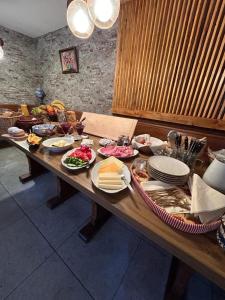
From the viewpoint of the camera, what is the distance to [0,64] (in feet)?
10.1

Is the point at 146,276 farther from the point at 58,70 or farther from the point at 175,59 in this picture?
the point at 58,70

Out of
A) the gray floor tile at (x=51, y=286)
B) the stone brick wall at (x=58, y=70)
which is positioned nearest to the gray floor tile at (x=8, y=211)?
the gray floor tile at (x=51, y=286)

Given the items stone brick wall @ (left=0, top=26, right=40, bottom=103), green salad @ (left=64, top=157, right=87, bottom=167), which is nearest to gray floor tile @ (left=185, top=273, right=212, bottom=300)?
green salad @ (left=64, top=157, right=87, bottom=167)

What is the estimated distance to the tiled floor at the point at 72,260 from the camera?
84 cm

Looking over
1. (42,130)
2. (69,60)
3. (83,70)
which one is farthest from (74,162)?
(69,60)

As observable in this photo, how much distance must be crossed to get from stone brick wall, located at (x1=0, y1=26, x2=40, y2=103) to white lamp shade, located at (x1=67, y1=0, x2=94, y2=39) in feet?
10.4

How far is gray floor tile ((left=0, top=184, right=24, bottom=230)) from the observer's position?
1.23 metres

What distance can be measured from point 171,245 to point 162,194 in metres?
0.19

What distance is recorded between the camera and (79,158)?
81 centimetres

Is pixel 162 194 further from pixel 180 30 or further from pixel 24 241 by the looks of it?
pixel 180 30

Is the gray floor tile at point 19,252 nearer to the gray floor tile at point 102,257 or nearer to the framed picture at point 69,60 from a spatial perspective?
the gray floor tile at point 102,257

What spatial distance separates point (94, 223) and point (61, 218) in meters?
0.34

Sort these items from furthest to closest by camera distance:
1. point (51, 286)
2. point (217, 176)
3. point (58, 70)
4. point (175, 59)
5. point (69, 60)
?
1. point (58, 70)
2. point (69, 60)
3. point (175, 59)
4. point (51, 286)
5. point (217, 176)

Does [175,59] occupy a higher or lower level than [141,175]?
higher
